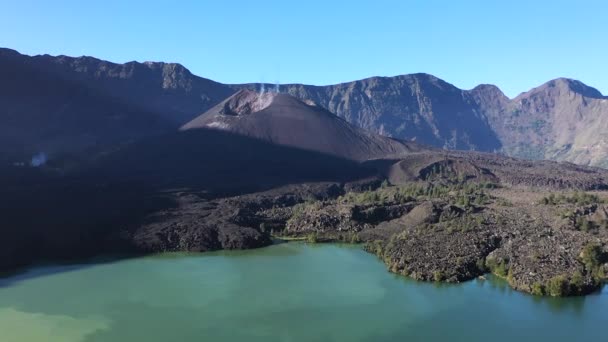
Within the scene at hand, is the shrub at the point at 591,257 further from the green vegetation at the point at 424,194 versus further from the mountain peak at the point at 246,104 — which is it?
the mountain peak at the point at 246,104

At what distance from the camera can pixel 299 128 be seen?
341 ft

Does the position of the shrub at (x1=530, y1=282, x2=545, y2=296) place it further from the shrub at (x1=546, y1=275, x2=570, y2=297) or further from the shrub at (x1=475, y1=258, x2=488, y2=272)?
the shrub at (x1=475, y1=258, x2=488, y2=272)

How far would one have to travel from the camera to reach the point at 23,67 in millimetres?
122875

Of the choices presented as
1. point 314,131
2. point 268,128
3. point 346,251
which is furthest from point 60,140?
point 346,251

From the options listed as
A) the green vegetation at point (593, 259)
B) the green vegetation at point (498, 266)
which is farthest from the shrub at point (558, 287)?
the green vegetation at point (498, 266)

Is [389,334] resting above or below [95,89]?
below

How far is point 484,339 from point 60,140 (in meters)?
97.8

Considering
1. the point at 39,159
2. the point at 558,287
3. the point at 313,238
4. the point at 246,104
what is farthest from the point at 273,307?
the point at 246,104

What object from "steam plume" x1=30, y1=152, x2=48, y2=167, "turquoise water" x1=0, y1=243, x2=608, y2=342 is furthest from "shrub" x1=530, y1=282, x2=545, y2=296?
"steam plume" x1=30, y1=152, x2=48, y2=167

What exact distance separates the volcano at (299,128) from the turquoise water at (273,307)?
56.8m

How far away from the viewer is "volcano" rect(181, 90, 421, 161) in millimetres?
100500

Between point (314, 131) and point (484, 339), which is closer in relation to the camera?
point (484, 339)

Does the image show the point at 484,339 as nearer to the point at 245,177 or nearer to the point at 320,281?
the point at 320,281

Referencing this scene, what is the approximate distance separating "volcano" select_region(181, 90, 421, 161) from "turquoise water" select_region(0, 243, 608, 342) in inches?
2238
